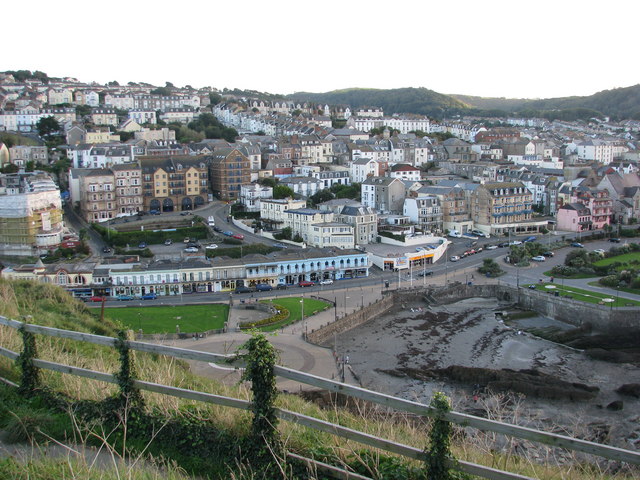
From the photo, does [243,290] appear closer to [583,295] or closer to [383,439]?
[583,295]

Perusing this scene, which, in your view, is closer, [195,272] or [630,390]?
[630,390]

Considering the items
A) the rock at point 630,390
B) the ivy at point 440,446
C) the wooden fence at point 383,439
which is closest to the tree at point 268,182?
the rock at point 630,390

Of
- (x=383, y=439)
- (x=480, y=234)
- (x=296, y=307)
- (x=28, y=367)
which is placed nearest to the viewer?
(x=383, y=439)

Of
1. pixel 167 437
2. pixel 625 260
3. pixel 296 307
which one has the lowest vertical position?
pixel 296 307

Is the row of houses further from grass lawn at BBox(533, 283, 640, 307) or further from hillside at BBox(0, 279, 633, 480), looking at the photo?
hillside at BBox(0, 279, 633, 480)

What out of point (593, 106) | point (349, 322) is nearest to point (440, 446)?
point (349, 322)

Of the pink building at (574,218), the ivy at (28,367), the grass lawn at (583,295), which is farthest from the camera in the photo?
the pink building at (574,218)

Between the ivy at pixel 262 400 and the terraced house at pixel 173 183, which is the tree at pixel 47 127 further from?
the ivy at pixel 262 400
